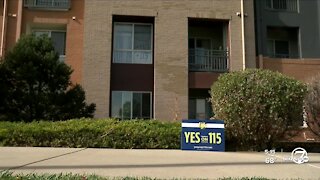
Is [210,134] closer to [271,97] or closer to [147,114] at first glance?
[271,97]

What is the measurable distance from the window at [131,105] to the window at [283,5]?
944 centimetres

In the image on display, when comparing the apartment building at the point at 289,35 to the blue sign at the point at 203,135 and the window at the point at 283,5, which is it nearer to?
the window at the point at 283,5

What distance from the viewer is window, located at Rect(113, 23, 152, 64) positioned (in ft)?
72.2

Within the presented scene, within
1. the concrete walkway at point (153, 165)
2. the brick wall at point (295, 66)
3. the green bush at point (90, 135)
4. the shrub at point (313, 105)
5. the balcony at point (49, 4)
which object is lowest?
the concrete walkway at point (153, 165)

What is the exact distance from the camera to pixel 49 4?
2223cm

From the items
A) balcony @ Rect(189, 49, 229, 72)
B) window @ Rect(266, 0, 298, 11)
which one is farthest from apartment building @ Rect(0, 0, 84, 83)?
window @ Rect(266, 0, 298, 11)

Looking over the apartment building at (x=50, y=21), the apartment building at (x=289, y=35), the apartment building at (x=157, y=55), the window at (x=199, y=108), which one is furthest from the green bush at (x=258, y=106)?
the apartment building at (x=50, y=21)

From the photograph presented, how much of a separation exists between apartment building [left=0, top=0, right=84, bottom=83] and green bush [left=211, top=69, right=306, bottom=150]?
951 centimetres

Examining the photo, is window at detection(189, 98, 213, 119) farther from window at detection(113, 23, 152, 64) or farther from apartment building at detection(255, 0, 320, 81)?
apartment building at detection(255, 0, 320, 81)

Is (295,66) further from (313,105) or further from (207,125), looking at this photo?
(207,125)

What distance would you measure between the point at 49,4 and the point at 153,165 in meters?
15.2

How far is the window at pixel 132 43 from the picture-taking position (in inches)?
866

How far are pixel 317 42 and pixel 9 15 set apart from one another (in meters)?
16.9

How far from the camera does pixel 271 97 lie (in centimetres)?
1380
